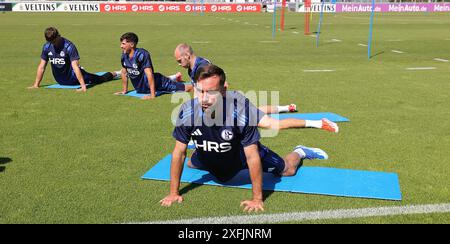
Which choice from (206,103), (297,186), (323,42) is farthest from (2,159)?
(323,42)

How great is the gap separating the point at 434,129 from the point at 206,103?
4.50 m

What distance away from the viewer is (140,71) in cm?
918

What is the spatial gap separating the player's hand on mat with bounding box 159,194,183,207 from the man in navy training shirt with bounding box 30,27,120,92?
6189mm

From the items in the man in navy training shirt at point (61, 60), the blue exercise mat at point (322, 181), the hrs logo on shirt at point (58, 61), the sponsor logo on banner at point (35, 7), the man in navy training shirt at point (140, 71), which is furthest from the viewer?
the sponsor logo on banner at point (35, 7)

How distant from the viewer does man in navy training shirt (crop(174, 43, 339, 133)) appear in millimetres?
5773

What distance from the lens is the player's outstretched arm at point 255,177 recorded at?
13.1 feet

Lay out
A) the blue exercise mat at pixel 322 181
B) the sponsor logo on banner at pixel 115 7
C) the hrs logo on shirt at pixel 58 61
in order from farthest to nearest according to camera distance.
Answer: the sponsor logo on banner at pixel 115 7 → the hrs logo on shirt at pixel 58 61 → the blue exercise mat at pixel 322 181

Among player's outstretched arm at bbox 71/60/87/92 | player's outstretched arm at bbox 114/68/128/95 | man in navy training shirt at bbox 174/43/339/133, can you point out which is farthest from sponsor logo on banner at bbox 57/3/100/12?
man in navy training shirt at bbox 174/43/339/133

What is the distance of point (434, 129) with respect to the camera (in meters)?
6.84

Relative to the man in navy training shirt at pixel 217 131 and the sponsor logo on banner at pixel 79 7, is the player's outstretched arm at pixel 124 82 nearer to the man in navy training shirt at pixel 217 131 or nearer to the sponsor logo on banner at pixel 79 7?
the man in navy training shirt at pixel 217 131

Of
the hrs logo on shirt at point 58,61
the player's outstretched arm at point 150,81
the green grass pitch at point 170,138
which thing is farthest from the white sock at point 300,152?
the hrs logo on shirt at point 58,61

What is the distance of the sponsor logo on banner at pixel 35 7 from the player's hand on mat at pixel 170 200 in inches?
1842

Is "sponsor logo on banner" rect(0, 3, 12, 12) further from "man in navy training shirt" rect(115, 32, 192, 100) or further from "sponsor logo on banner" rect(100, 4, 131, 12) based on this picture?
"man in navy training shirt" rect(115, 32, 192, 100)
